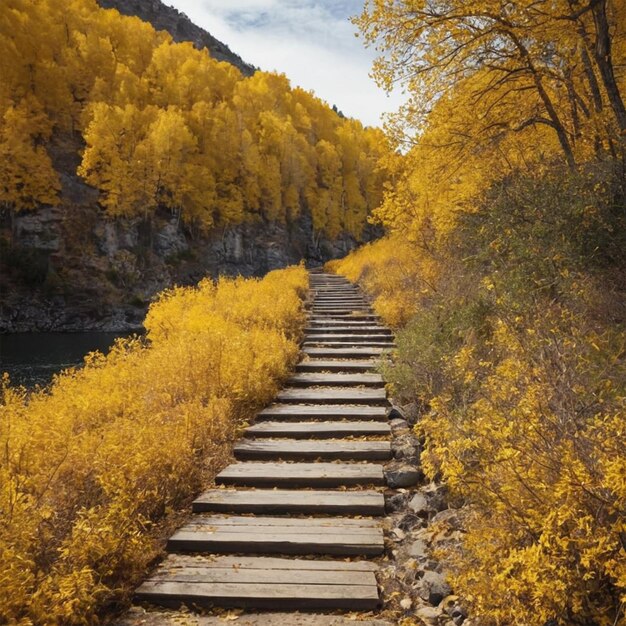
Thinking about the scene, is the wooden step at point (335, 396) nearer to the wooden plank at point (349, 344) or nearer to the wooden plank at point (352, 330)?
the wooden plank at point (349, 344)

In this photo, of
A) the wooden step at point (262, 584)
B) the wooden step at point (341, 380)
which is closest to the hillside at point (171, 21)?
the wooden step at point (341, 380)

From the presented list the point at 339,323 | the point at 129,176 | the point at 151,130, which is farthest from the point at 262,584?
the point at 151,130

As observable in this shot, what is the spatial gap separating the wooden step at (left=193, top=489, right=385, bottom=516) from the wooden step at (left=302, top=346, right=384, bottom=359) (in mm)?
5471

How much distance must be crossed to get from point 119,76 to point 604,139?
1850 inches

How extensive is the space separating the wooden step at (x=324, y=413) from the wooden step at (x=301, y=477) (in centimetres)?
155

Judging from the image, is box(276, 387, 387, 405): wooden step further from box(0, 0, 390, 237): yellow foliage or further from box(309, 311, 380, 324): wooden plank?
box(0, 0, 390, 237): yellow foliage

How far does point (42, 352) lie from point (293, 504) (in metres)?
23.1

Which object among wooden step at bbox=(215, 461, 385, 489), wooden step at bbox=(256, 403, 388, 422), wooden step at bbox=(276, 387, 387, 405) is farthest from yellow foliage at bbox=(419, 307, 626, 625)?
wooden step at bbox=(276, 387, 387, 405)

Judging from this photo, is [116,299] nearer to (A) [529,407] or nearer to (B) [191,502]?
(B) [191,502]

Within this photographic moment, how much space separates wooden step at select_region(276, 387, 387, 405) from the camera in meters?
7.65

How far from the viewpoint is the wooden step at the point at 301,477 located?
5.20 m

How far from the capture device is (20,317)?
3184cm

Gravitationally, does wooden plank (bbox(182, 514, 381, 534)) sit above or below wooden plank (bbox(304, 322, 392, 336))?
below

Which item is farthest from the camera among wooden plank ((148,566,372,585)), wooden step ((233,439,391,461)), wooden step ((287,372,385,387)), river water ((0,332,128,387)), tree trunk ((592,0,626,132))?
river water ((0,332,128,387))
